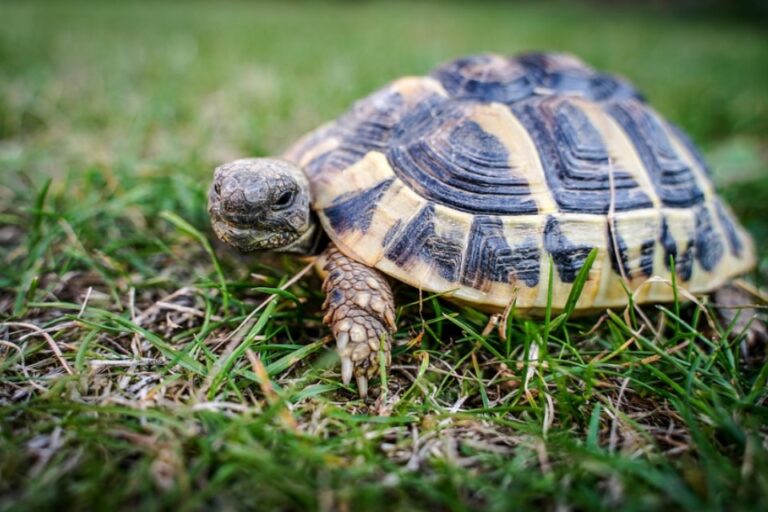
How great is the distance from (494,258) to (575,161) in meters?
0.54

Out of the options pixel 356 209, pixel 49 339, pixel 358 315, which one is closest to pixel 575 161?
pixel 356 209

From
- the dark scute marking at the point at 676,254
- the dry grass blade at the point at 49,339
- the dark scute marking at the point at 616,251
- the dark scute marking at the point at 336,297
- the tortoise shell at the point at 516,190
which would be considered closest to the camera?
the dry grass blade at the point at 49,339

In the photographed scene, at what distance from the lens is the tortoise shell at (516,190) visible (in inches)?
66.3

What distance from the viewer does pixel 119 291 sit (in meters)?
1.89

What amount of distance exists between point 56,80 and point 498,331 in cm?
433

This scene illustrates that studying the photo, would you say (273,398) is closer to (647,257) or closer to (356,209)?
(356,209)

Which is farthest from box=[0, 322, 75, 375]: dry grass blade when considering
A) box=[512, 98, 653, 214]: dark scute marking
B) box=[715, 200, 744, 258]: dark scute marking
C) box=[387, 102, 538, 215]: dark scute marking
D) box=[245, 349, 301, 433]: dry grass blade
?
box=[715, 200, 744, 258]: dark scute marking

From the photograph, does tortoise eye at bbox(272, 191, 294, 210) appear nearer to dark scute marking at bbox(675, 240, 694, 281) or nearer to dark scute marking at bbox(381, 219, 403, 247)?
dark scute marking at bbox(381, 219, 403, 247)

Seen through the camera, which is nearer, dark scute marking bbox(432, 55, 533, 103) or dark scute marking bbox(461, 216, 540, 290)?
dark scute marking bbox(461, 216, 540, 290)

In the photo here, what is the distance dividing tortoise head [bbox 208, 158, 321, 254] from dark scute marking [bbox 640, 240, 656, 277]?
1258mm

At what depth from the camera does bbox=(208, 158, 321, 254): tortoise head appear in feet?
5.32

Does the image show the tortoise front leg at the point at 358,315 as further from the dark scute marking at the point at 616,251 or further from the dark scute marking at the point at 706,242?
the dark scute marking at the point at 706,242

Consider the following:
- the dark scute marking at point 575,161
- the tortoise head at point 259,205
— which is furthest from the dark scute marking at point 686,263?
the tortoise head at point 259,205

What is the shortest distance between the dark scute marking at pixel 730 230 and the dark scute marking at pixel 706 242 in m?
0.10
